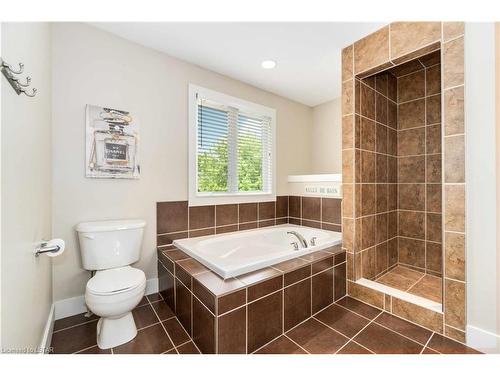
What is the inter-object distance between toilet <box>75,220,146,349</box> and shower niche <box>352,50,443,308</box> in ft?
6.11

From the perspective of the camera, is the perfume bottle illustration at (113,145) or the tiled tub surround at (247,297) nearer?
the tiled tub surround at (247,297)

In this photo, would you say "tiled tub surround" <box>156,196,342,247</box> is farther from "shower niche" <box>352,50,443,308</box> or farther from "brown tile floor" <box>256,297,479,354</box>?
"brown tile floor" <box>256,297,479,354</box>

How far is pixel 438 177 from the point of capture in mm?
2391

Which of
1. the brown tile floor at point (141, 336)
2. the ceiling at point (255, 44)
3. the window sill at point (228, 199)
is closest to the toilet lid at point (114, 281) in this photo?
the brown tile floor at point (141, 336)

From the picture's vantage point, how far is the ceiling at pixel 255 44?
181cm

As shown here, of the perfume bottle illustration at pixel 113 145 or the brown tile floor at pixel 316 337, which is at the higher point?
the perfume bottle illustration at pixel 113 145

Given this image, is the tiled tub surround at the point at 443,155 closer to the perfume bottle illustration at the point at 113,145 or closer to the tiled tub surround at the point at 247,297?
the tiled tub surround at the point at 247,297

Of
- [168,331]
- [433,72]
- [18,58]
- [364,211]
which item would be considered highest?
[433,72]

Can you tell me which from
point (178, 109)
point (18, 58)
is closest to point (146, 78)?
point (178, 109)

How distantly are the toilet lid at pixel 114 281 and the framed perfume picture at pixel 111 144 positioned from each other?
0.78m

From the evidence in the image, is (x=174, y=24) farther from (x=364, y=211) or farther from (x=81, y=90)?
(x=364, y=211)

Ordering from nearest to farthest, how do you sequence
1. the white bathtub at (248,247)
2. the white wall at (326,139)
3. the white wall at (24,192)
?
the white wall at (24,192)
the white bathtub at (248,247)
the white wall at (326,139)

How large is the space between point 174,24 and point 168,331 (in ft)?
7.60

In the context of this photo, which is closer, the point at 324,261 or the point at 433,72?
the point at 324,261
